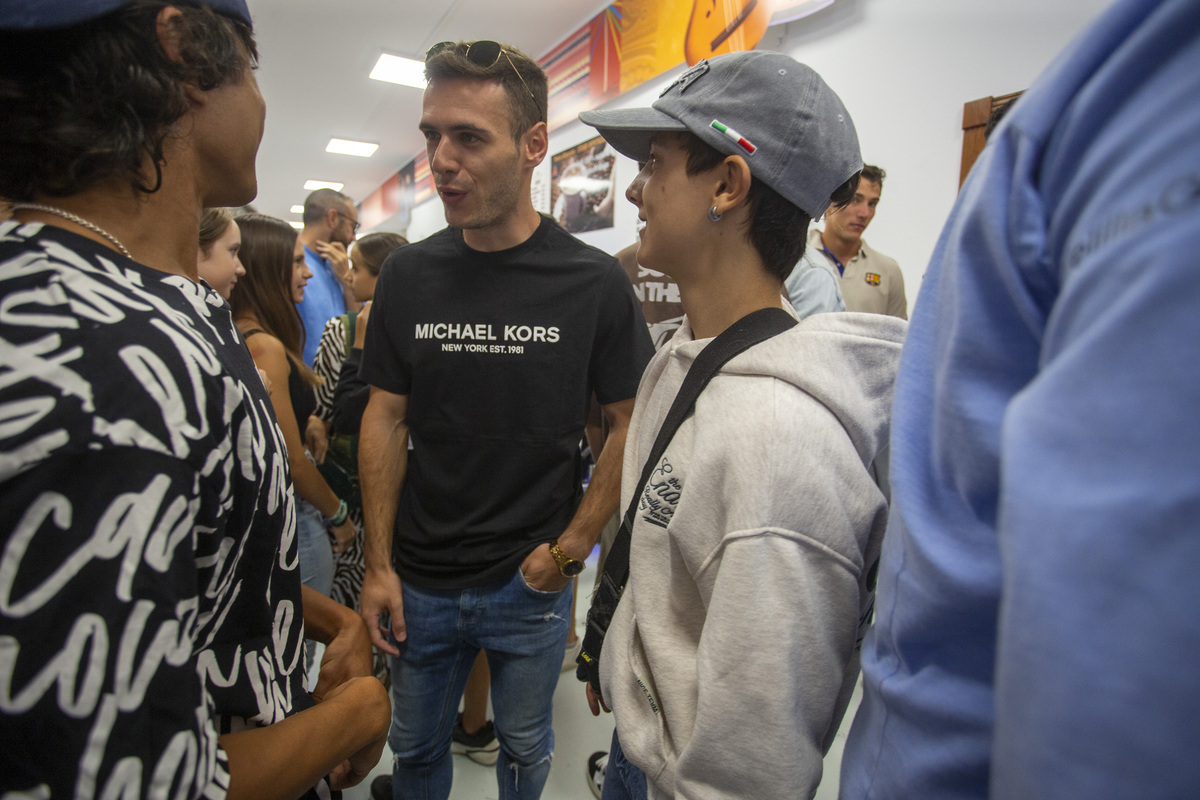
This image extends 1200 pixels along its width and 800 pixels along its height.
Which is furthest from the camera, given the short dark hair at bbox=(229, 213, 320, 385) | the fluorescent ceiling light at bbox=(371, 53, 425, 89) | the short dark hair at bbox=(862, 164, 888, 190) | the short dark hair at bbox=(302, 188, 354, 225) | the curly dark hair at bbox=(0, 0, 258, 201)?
the fluorescent ceiling light at bbox=(371, 53, 425, 89)

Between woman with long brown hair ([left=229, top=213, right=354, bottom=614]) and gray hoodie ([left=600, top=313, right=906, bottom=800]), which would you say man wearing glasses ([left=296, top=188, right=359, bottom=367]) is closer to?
woman with long brown hair ([left=229, top=213, right=354, bottom=614])

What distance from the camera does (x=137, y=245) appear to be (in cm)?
63

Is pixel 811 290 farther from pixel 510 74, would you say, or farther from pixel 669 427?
pixel 669 427

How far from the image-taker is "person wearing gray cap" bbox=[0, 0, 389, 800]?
17.2 inches

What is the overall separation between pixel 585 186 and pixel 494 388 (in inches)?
152

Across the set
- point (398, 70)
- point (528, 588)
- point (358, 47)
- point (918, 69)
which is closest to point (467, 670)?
point (528, 588)

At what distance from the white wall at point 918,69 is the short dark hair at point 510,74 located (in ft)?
6.42

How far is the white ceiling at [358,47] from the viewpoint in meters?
4.55

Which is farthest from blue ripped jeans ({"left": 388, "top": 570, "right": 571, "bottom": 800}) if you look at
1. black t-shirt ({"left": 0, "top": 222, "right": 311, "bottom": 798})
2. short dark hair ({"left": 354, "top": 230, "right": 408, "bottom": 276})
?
short dark hair ({"left": 354, "top": 230, "right": 408, "bottom": 276})

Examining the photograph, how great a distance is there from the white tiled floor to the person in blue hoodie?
165 centimetres

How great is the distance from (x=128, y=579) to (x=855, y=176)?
3.68 feet

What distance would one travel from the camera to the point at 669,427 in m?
0.89

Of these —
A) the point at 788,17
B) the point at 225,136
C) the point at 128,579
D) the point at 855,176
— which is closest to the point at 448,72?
the point at 225,136

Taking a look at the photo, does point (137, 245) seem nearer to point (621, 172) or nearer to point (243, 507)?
point (243, 507)
